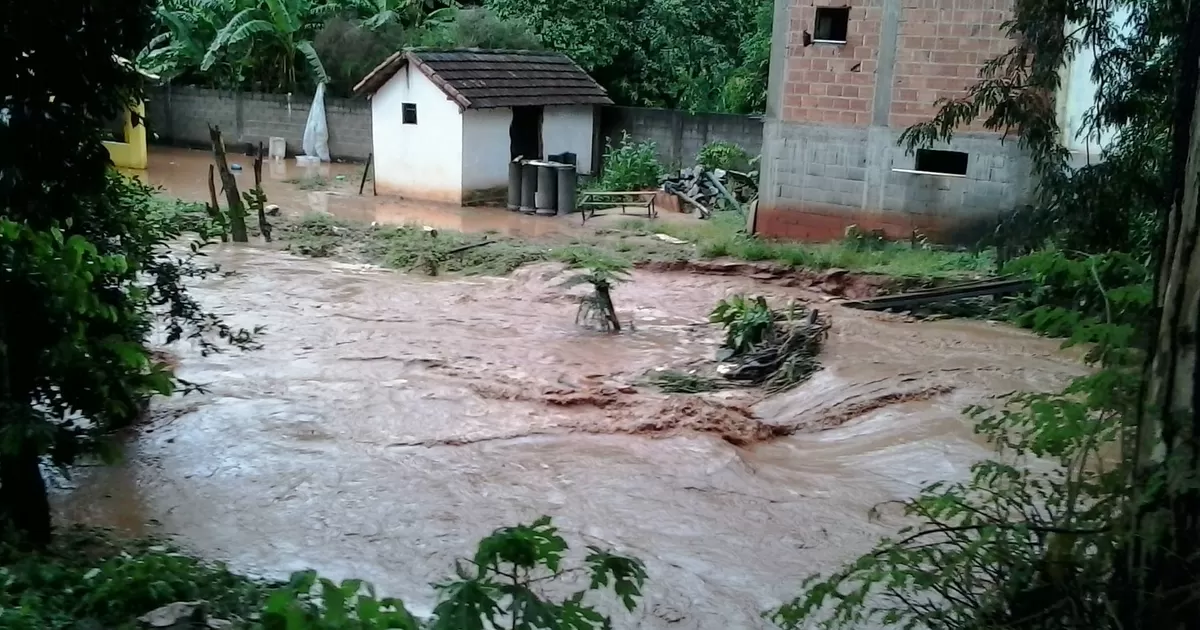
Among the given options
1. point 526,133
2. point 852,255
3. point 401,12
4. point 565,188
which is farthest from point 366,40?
point 852,255

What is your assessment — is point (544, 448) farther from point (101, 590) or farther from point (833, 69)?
point (833, 69)

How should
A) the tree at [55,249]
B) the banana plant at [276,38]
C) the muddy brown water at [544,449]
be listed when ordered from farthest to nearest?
the banana plant at [276,38] → the muddy brown water at [544,449] → the tree at [55,249]

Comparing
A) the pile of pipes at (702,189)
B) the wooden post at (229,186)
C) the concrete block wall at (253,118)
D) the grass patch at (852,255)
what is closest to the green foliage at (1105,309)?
the grass patch at (852,255)

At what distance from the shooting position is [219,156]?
15609 mm

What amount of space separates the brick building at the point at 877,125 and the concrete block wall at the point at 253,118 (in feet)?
43.2

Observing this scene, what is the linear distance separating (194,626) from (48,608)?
569mm

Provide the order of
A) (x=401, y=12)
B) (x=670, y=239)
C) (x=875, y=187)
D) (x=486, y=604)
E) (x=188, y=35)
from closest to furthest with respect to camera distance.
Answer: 1. (x=486, y=604)
2. (x=875, y=187)
3. (x=670, y=239)
4. (x=188, y=35)
5. (x=401, y=12)

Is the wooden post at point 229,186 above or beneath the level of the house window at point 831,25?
beneath

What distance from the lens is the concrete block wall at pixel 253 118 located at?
86.4 ft

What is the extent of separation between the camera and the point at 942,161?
15.2m

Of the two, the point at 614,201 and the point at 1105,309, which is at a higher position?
the point at 1105,309

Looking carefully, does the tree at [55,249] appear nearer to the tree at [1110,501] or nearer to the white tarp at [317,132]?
the tree at [1110,501]

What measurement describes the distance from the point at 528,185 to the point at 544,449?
1221cm

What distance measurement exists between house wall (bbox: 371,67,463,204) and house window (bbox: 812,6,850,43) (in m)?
7.20
